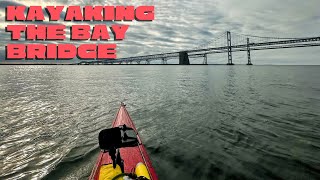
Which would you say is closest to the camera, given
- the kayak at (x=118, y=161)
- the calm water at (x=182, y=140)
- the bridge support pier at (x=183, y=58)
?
the kayak at (x=118, y=161)

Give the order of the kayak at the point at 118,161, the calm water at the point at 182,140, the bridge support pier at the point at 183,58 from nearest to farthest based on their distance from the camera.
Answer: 1. the kayak at the point at 118,161
2. the calm water at the point at 182,140
3. the bridge support pier at the point at 183,58

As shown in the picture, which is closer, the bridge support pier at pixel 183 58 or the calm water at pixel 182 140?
the calm water at pixel 182 140

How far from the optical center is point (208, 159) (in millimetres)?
7410

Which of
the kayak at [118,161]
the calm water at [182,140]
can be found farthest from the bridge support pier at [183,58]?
the kayak at [118,161]

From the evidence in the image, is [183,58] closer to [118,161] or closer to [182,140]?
[182,140]

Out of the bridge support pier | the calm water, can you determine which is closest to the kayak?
the calm water

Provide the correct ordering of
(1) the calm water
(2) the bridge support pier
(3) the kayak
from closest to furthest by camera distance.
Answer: (3) the kayak → (1) the calm water → (2) the bridge support pier

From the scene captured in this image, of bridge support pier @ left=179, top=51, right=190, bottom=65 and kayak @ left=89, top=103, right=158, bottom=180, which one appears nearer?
kayak @ left=89, top=103, right=158, bottom=180

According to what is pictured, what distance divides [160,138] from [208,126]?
2935 mm

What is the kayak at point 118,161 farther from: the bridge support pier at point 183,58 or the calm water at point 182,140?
the bridge support pier at point 183,58

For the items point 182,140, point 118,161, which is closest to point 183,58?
point 182,140

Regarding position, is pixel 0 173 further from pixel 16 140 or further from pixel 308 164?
pixel 308 164

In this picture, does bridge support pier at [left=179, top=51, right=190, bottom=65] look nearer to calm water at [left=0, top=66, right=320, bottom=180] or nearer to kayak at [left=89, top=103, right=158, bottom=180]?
calm water at [left=0, top=66, right=320, bottom=180]

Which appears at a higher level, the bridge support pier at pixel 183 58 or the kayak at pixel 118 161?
the bridge support pier at pixel 183 58
